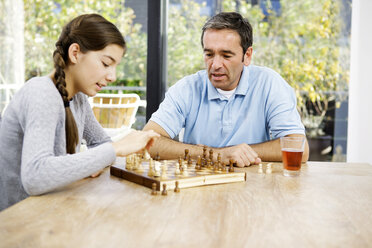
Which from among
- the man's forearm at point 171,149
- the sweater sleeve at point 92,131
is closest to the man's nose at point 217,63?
the man's forearm at point 171,149

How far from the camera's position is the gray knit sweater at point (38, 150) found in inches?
48.6

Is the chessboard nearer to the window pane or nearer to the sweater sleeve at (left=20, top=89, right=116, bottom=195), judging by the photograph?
the sweater sleeve at (left=20, top=89, right=116, bottom=195)

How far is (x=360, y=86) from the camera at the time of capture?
355 centimetres

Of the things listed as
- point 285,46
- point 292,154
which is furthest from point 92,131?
point 285,46

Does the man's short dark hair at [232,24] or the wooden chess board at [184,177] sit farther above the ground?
the man's short dark hair at [232,24]

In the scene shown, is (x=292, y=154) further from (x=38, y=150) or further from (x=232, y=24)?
(x=232, y=24)

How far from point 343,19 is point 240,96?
2.02 metres

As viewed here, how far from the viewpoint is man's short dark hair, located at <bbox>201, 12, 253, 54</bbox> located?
7.54 ft

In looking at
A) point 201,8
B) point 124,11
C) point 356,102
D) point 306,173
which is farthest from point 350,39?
point 306,173

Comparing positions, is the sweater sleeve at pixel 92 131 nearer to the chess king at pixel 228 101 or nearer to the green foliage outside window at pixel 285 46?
the chess king at pixel 228 101

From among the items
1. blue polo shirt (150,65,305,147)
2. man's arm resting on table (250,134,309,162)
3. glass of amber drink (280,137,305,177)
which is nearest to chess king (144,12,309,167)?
blue polo shirt (150,65,305,147)

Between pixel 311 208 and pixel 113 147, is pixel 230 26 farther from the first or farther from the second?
pixel 311 208

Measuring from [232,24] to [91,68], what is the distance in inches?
40.9

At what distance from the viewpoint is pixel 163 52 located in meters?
3.71
